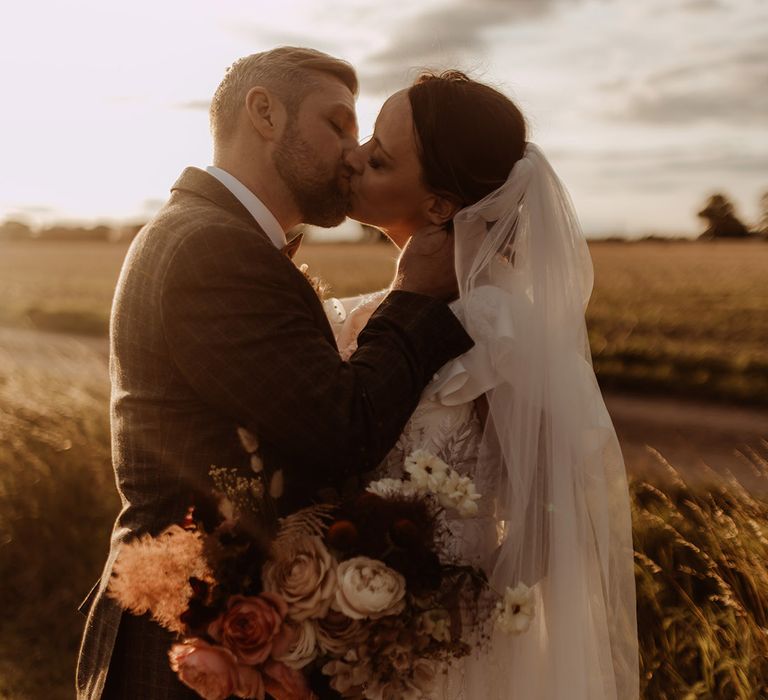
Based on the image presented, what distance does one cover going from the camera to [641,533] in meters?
4.70

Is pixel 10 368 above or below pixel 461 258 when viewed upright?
below

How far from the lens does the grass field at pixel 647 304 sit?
1459 centimetres

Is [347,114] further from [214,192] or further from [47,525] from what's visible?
[47,525]

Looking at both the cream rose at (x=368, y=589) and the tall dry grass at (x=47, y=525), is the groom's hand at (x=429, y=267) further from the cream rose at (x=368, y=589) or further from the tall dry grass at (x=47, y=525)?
the tall dry grass at (x=47, y=525)

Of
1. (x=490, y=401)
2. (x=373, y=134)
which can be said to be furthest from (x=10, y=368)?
(x=490, y=401)

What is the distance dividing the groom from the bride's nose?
21.3 inches

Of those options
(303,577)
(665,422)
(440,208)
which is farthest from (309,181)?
(665,422)

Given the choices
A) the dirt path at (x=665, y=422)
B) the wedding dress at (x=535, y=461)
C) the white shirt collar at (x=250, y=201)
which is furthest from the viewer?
the dirt path at (x=665, y=422)

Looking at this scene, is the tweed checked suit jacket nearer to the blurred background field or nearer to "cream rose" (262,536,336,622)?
"cream rose" (262,536,336,622)

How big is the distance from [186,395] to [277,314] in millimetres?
372

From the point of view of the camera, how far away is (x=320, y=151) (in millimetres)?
3221

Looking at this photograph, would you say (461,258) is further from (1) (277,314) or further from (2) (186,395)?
(2) (186,395)

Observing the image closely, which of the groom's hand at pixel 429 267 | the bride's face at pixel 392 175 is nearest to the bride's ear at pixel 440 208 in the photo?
the bride's face at pixel 392 175

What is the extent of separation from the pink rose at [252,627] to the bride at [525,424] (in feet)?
2.12
